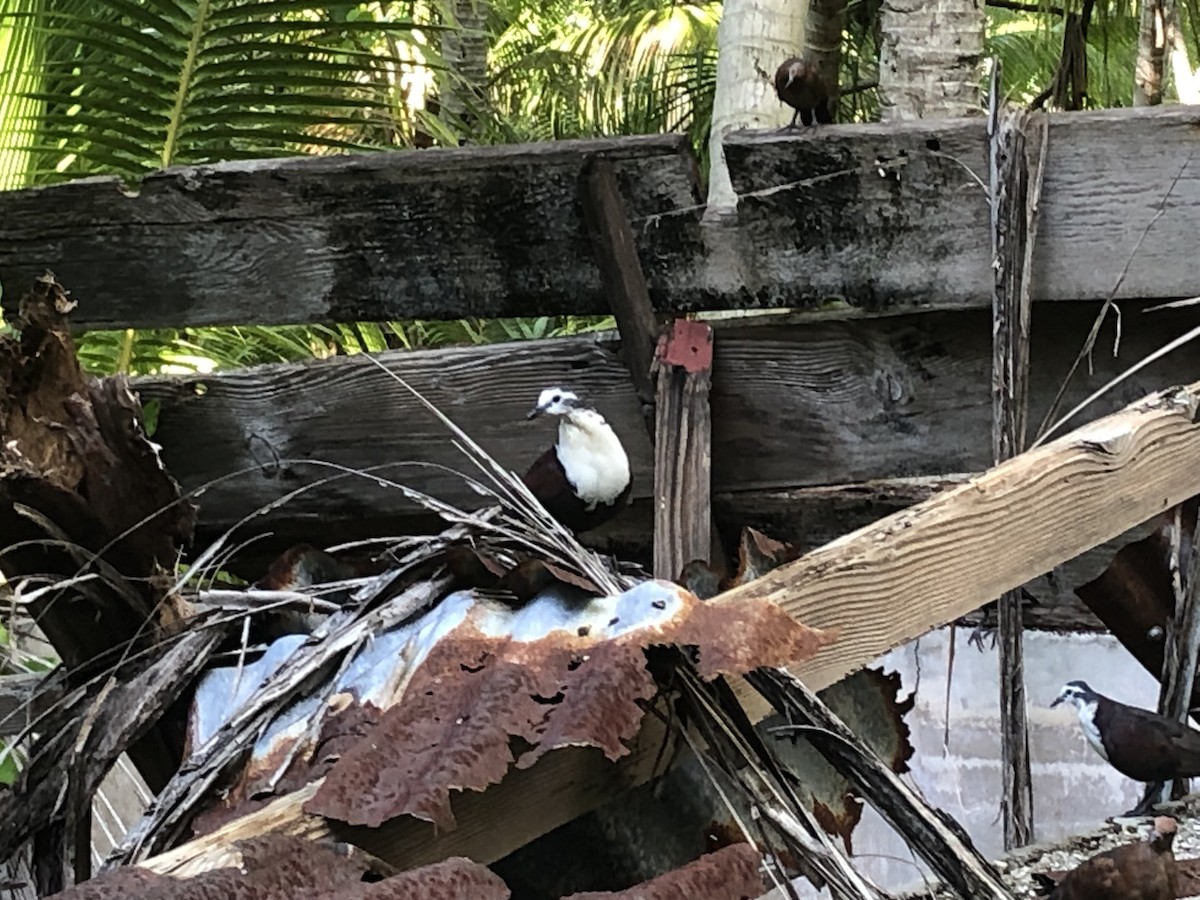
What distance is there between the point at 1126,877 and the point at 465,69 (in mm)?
5150

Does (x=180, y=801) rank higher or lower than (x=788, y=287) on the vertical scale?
lower

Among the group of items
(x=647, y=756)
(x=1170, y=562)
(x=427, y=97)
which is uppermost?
(x=427, y=97)

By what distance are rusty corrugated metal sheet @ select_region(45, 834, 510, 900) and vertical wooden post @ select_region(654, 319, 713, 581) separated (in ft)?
3.77

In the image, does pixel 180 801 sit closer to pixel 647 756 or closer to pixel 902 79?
pixel 647 756

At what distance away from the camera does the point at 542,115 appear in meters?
7.82

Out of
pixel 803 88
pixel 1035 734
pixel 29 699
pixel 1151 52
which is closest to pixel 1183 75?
pixel 1151 52

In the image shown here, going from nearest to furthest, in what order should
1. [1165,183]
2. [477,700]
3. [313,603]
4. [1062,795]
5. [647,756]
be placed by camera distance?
[477,700], [647,756], [313,603], [1165,183], [1062,795]

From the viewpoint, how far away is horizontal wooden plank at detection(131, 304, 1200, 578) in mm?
1736

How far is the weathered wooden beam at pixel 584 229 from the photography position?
158 centimetres

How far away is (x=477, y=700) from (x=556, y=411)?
1.11 m

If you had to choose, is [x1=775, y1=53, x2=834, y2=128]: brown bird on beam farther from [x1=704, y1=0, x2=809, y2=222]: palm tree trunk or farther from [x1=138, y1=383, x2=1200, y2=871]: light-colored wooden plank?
[x1=138, y1=383, x2=1200, y2=871]: light-colored wooden plank

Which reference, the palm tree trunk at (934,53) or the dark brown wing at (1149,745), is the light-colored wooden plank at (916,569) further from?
the palm tree trunk at (934,53)

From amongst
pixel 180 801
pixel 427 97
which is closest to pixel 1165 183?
pixel 180 801

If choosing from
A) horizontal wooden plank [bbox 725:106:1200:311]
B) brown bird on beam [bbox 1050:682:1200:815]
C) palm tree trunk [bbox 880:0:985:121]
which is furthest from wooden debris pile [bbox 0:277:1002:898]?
palm tree trunk [bbox 880:0:985:121]
